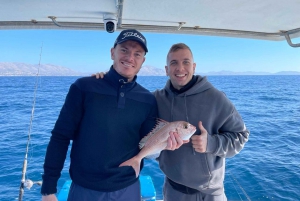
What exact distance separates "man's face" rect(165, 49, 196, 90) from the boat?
60 centimetres

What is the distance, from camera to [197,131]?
235 centimetres

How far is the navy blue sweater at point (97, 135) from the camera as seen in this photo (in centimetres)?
191

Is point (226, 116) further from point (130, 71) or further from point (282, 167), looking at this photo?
point (282, 167)

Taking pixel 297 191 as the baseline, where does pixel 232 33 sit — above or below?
above

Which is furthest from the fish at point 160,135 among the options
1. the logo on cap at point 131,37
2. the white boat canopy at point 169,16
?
the white boat canopy at point 169,16

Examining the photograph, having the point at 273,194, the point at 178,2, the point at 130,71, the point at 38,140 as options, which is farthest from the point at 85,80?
the point at 38,140

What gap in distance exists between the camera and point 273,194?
21.1 feet

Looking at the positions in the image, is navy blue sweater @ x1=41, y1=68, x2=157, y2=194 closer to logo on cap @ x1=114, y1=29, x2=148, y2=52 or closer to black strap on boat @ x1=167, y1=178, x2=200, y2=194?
logo on cap @ x1=114, y1=29, x2=148, y2=52

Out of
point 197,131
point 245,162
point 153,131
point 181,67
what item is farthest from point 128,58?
point 245,162

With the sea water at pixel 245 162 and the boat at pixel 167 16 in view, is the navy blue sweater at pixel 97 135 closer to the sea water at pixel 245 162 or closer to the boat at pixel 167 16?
the boat at pixel 167 16

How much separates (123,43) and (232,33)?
2243mm

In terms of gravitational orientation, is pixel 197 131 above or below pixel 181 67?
below

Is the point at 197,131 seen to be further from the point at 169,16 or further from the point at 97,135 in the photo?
the point at 169,16

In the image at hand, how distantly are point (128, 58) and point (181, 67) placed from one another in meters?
0.68
